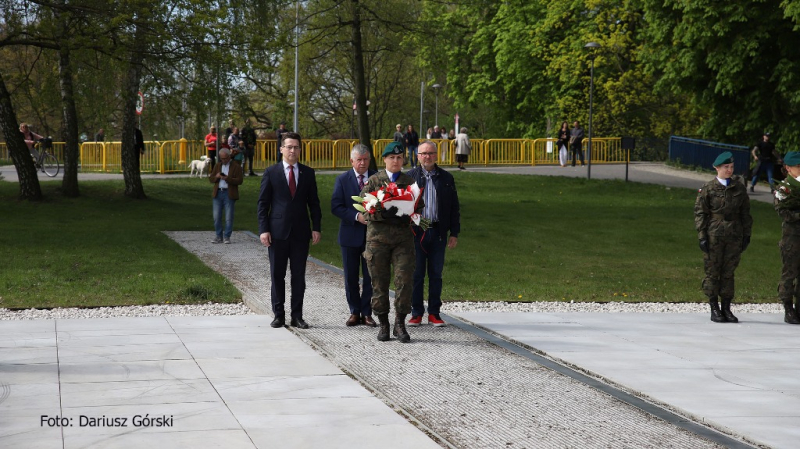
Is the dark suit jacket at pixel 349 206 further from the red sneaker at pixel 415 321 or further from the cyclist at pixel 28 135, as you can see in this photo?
the cyclist at pixel 28 135

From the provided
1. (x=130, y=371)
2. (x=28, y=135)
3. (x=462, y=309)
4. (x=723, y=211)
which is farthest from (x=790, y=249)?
(x=28, y=135)

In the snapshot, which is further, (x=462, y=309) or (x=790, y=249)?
(x=462, y=309)

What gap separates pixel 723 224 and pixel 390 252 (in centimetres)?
408

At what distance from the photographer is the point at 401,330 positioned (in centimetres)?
974

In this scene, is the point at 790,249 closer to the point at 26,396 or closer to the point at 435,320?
the point at 435,320

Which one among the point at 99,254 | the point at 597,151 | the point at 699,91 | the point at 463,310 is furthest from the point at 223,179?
the point at 597,151

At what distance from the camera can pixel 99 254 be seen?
661 inches

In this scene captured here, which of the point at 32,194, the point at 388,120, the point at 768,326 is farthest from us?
the point at 388,120

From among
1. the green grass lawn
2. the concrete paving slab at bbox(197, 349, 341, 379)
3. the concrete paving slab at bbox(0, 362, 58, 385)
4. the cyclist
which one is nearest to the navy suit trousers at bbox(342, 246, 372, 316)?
the concrete paving slab at bbox(197, 349, 341, 379)

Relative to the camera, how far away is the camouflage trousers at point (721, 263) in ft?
37.6

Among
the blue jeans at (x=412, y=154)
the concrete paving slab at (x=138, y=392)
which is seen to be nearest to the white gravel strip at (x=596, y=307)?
the concrete paving slab at (x=138, y=392)

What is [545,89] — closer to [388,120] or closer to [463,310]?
[388,120]

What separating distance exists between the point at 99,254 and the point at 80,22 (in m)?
7.26

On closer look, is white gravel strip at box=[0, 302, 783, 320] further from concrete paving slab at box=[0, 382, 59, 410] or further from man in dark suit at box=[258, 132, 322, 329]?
concrete paving slab at box=[0, 382, 59, 410]
